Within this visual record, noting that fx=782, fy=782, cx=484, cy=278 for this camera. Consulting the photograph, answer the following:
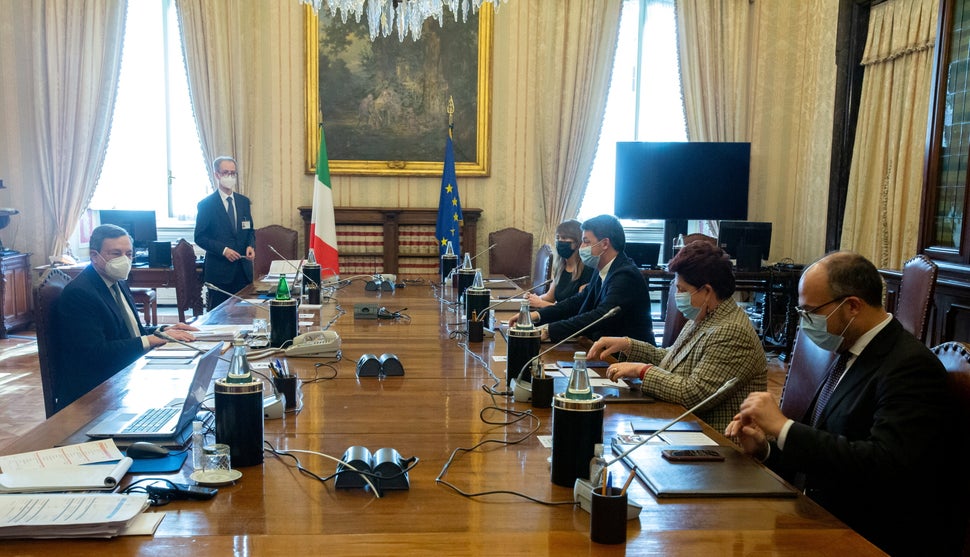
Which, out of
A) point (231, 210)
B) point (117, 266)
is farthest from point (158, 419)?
point (231, 210)

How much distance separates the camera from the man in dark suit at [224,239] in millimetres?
5738

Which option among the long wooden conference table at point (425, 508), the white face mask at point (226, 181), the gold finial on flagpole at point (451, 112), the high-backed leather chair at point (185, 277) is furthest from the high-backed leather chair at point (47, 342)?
the gold finial on flagpole at point (451, 112)

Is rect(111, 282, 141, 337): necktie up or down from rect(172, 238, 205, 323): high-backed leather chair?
up

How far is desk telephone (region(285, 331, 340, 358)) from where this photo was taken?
2783 millimetres

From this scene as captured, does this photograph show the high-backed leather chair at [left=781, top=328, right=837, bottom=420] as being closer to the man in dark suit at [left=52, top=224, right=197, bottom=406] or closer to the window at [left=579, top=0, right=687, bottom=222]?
the man in dark suit at [left=52, top=224, right=197, bottom=406]

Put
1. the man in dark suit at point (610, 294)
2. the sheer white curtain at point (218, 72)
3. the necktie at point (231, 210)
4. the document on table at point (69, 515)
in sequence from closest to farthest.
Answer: the document on table at point (69, 515) → the man in dark suit at point (610, 294) → the necktie at point (231, 210) → the sheer white curtain at point (218, 72)

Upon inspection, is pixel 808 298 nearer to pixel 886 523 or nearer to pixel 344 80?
pixel 886 523

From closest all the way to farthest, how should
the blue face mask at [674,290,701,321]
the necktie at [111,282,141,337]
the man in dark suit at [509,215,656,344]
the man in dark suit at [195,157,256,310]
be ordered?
the blue face mask at [674,290,701,321] < the necktie at [111,282,141,337] < the man in dark suit at [509,215,656,344] < the man in dark suit at [195,157,256,310]

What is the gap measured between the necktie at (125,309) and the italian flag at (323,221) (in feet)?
10.6

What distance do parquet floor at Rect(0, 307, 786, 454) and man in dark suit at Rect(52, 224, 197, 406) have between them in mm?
849

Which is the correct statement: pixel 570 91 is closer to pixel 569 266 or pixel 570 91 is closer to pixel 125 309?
pixel 569 266

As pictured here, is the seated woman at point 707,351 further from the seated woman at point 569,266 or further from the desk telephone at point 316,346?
the seated woman at point 569,266

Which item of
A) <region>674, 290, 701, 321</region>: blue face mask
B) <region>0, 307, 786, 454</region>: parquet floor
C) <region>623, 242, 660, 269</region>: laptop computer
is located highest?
<region>674, 290, 701, 321</region>: blue face mask

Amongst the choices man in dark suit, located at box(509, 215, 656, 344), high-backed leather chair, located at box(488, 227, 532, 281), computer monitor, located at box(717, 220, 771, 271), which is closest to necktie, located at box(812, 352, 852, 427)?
man in dark suit, located at box(509, 215, 656, 344)
